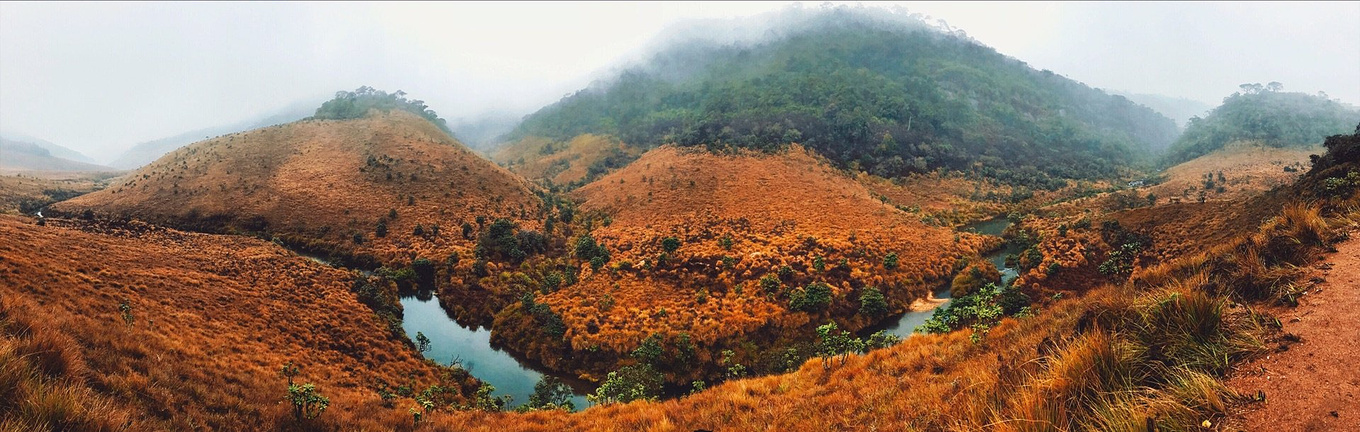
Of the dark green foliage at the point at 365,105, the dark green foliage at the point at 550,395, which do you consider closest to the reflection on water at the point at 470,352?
the dark green foliage at the point at 550,395

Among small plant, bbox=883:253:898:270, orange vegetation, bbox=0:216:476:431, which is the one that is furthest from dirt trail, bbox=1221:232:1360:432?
small plant, bbox=883:253:898:270

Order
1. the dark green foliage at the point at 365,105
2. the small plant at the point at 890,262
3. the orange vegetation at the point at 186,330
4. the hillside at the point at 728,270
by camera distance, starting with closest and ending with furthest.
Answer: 1. the orange vegetation at the point at 186,330
2. the hillside at the point at 728,270
3. the small plant at the point at 890,262
4. the dark green foliage at the point at 365,105

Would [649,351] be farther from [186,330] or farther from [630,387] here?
[186,330]

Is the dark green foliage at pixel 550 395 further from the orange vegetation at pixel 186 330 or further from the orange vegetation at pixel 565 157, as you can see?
the orange vegetation at pixel 565 157

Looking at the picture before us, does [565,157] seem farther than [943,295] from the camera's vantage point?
Yes

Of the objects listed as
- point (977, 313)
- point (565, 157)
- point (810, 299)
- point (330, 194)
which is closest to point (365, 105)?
point (565, 157)

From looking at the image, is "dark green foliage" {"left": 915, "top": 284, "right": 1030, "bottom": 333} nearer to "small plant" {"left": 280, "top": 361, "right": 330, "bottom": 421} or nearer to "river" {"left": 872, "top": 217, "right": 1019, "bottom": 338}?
"river" {"left": 872, "top": 217, "right": 1019, "bottom": 338}

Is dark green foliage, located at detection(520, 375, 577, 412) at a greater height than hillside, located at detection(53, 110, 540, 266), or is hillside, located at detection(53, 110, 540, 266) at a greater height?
hillside, located at detection(53, 110, 540, 266)
